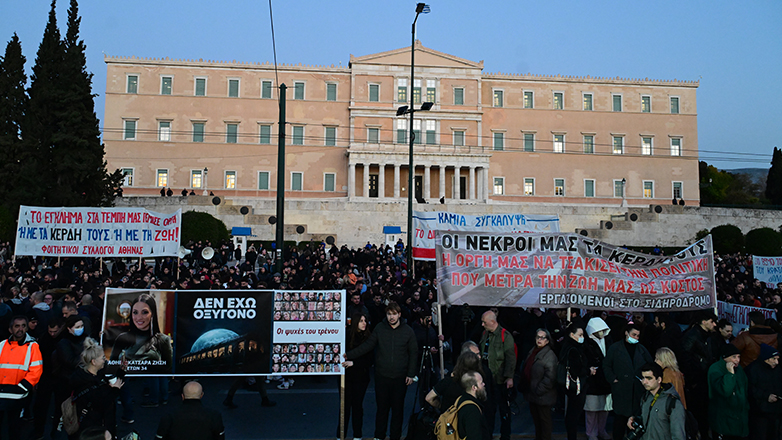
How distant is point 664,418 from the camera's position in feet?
15.7

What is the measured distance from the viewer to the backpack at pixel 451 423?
421cm

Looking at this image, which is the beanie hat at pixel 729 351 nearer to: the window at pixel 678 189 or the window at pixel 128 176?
the window at pixel 128 176

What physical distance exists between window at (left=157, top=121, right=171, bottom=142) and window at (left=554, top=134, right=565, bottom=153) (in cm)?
2916

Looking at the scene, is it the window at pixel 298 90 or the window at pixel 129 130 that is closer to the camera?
the window at pixel 129 130

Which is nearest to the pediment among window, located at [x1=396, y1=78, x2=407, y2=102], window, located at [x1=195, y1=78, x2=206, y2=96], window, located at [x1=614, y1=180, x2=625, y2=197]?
window, located at [x1=396, y1=78, x2=407, y2=102]

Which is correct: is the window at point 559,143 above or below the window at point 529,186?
above

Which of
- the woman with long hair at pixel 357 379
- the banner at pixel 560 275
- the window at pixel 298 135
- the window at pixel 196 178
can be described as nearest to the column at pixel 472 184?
the window at pixel 298 135

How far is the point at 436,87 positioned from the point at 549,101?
9.16m

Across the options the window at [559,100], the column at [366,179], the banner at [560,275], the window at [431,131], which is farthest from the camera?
the window at [559,100]

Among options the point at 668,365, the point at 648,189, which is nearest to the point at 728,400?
the point at 668,365

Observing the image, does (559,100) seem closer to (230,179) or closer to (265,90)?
(265,90)

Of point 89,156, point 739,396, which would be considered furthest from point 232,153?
point 739,396

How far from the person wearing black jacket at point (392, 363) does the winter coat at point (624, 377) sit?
1.99 m

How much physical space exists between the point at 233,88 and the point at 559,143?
25230mm
